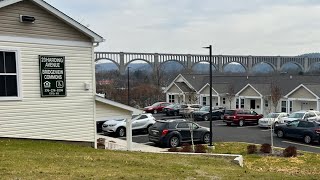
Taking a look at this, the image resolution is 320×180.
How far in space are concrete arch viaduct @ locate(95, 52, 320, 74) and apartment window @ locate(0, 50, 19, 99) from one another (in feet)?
190

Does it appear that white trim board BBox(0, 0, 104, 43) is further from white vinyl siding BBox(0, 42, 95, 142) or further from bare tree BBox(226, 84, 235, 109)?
bare tree BBox(226, 84, 235, 109)

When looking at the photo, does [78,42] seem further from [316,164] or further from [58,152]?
[316,164]

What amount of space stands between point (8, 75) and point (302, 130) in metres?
18.8

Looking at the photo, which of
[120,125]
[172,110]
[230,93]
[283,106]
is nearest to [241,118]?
[283,106]

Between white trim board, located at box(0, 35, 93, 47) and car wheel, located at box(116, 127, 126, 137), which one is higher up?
white trim board, located at box(0, 35, 93, 47)

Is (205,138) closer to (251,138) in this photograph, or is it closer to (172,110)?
(251,138)

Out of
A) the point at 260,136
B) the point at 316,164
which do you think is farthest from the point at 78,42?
the point at 260,136

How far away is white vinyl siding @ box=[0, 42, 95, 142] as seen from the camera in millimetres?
12383

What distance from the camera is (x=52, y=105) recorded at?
43.6ft

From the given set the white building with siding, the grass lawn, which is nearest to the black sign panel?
the white building with siding

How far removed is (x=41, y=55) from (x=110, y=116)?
4024 mm

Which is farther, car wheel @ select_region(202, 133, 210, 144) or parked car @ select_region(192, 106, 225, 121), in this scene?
parked car @ select_region(192, 106, 225, 121)

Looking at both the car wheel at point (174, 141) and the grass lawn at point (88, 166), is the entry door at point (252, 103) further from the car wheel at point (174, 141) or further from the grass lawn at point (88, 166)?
the grass lawn at point (88, 166)

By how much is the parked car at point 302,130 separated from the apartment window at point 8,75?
18.3m
